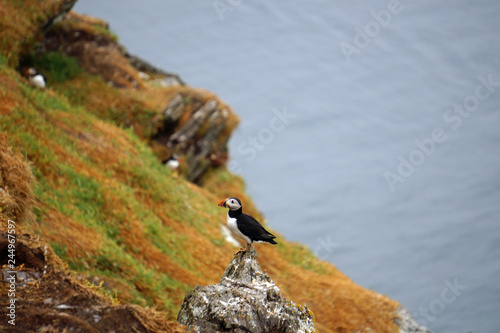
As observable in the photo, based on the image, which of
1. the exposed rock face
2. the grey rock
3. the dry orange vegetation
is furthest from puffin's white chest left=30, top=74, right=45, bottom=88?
the grey rock

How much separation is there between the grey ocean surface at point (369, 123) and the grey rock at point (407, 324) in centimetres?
7621

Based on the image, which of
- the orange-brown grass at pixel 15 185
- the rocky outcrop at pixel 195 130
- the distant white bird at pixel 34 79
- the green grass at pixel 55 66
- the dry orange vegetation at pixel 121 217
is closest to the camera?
the orange-brown grass at pixel 15 185

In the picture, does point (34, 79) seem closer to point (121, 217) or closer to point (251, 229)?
point (121, 217)

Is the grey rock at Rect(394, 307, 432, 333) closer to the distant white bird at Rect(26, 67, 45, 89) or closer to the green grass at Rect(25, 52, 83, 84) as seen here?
the distant white bird at Rect(26, 67, 45, 89)

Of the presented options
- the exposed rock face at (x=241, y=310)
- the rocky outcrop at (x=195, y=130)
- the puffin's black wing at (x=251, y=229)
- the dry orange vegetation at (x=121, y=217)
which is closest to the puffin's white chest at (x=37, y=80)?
the dry orange vegetation at (x=121, y=217)

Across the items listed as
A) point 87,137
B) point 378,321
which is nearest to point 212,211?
point 87,137

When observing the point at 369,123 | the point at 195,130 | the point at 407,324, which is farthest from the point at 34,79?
the point at 369,123

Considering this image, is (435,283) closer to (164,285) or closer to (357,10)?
(164,285)

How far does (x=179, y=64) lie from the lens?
150 metres

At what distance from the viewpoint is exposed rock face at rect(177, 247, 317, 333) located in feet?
18.6

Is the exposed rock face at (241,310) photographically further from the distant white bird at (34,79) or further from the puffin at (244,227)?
the distant white bird at (34,79)

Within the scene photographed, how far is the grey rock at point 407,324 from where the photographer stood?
1352 centimetres

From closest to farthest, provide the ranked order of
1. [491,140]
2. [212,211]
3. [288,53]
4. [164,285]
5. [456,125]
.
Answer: [164,285] < [212,211] < [491,140] < [456,125] < [288,53]

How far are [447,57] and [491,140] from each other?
41309mm
